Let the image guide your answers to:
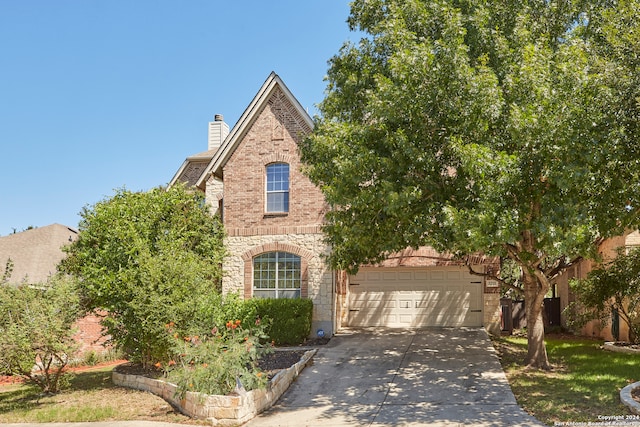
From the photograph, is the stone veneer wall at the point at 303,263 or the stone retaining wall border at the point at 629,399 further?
the stone veneer wall at the point at 303,263

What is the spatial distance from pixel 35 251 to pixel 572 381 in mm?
22029

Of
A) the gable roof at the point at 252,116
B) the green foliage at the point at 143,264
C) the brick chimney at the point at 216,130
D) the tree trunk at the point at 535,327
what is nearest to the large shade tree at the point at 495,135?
the tree trunk at the point at 535,327

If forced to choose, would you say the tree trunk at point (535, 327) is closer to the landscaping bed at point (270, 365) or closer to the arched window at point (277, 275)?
the landscaping bed at point (270, 365)

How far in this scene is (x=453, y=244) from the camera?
12961mm

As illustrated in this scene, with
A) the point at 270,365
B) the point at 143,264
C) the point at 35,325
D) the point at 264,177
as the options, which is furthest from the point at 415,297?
the point at 35,325

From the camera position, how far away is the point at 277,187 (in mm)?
20844

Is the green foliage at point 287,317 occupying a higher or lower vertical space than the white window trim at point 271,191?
lower

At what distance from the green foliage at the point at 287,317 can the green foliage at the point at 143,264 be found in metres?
2.13

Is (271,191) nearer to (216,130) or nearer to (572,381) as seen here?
(216,130)

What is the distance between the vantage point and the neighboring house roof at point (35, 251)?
2425 cm

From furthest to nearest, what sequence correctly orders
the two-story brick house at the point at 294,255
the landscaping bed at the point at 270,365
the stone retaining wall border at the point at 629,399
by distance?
1. the two-story brick house at the point at 294,255
2. the landscaping bed at the point at 270,365
3. the stone retaining wall border at the point at 629,399

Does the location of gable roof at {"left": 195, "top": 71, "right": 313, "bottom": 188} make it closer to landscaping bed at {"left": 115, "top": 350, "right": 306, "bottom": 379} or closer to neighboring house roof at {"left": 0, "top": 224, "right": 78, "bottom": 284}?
landscaping bed at {"left": 115, "top": 350, "right": 306, "bottom": 379}

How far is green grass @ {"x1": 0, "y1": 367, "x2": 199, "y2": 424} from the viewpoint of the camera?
1188 cm

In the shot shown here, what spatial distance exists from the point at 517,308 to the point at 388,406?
1307 centimetres
